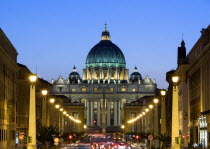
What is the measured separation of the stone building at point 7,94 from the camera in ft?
241

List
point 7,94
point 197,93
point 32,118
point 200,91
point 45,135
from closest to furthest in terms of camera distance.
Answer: point 32,118 < point 45,135 < point 7,94 < point 200,91 < point 197,93

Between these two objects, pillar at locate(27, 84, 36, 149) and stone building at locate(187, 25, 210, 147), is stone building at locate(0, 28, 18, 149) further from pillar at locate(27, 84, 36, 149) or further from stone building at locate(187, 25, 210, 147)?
pillar at locate(27, 84, 36, 149)

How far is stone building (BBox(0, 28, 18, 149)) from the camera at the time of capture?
73381 millimetres

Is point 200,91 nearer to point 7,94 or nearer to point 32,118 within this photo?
point 7,94

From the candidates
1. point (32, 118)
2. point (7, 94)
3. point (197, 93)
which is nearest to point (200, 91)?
point (197, 93)

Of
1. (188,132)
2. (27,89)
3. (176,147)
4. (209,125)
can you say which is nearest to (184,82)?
(188,132)

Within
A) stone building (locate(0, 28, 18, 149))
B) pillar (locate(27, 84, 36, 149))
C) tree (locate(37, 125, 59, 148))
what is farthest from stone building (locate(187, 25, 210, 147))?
pillar (locate(27, 84, 36, 149))

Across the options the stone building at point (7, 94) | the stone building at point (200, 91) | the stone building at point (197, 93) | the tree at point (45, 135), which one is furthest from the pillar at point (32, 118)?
the tree at point (45, 135)

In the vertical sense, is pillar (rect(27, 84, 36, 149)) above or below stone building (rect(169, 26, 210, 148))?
below

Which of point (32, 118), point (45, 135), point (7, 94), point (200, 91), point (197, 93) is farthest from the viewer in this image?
point (197, 93)

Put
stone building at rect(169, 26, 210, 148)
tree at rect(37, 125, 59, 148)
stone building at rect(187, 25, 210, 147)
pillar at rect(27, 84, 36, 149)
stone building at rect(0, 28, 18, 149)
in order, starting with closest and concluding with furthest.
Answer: pillar at rect(27, 84, 36, 149), stone building at rect(0, 28, 18, 149), tree at rect(37, 125, 59, 148), stone building at rect(187, 25, 210, 147), stone building at rect(169, 26, 210, 148)

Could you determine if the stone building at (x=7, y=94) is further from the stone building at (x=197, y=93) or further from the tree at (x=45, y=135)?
the stone building at (x=197, y=93)

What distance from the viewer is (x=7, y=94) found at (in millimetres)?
79875

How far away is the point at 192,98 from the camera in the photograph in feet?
336
